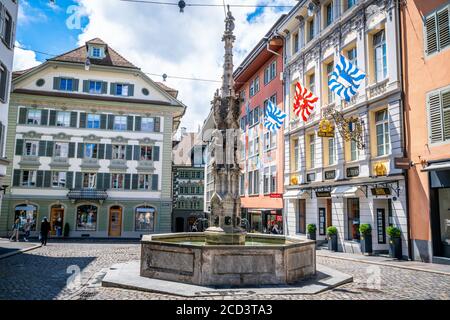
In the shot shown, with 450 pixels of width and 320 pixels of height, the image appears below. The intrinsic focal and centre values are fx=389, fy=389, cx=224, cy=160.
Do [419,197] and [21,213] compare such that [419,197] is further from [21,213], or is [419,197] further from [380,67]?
[21,213]

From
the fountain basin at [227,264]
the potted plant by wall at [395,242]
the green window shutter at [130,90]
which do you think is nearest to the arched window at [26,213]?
the green window shutter at [130,90]

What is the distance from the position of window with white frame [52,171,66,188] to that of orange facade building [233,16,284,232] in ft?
55.9

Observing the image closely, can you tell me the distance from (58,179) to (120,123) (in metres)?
7.89

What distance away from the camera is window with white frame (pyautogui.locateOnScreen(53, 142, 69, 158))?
37.0 m

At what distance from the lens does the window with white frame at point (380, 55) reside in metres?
19.9

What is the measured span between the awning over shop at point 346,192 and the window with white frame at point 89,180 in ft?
78.6

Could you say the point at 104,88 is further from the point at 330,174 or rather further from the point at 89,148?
the point at 330,174

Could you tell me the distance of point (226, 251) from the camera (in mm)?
9930

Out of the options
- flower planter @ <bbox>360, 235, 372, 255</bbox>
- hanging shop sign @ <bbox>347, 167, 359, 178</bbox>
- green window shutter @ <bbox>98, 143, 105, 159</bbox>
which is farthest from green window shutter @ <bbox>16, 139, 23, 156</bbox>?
flower planter @ <bbox>360, 235, 372, 255</bbox>

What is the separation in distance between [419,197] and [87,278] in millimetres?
13672

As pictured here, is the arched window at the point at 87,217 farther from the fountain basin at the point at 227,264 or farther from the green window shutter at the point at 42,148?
the fountain basin at the point at 227,264

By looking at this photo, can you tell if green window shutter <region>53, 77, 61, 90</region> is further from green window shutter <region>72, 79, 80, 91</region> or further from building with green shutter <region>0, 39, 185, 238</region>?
green window shutter <region>72, 79, 80, 91</region>
